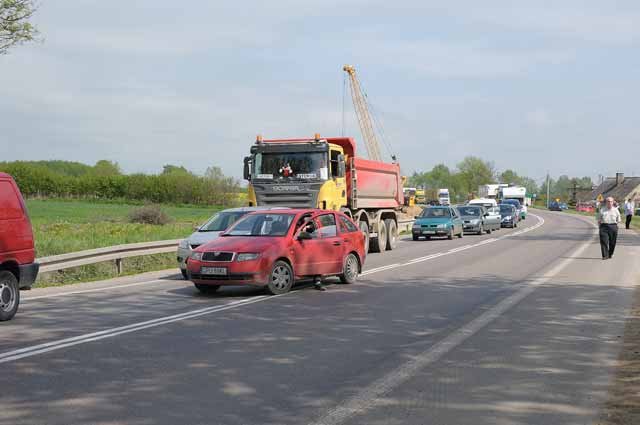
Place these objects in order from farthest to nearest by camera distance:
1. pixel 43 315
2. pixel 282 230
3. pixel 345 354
A: pixel 282 230
pixel 43 315
pixel 345 354

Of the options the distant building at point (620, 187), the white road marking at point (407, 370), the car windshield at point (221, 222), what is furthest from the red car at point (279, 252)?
the distant building at point (620, 187)

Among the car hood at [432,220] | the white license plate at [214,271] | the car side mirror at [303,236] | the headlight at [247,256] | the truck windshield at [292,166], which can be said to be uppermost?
the truck windshield at [292,166]

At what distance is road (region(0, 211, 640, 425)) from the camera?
5984 millimetres

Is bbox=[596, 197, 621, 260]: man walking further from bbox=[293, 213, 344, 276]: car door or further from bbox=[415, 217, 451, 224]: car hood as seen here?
bbox=[415, 217, 451, 224]: car hood

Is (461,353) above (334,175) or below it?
below

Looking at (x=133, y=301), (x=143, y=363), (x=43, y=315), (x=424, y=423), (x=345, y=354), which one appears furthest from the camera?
(x=133, y=301)

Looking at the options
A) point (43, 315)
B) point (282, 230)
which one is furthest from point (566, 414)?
point (282, 230)

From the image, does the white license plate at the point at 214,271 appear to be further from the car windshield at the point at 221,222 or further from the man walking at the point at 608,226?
the man walking at the point at 608,226

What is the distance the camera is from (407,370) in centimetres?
742

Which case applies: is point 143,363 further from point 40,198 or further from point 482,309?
point 40,198

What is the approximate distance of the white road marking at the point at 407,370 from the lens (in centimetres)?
585

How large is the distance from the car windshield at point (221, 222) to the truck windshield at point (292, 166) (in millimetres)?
4417

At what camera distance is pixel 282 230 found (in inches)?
566

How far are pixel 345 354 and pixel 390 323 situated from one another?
7.43 feet
